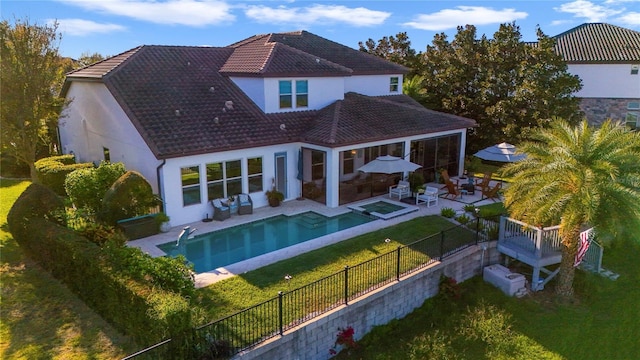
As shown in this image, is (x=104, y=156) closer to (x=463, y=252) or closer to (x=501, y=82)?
(x=463, y=252)

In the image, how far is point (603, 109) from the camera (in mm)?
36875

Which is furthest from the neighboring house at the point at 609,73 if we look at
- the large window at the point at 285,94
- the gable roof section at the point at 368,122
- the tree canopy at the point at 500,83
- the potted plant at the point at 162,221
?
the potted plant at the point at 162,221

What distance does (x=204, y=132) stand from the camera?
59.4 feet

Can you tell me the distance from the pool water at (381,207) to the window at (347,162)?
2.41 metres

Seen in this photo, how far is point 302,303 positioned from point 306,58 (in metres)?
14.6

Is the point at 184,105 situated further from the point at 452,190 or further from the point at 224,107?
the point at 452,190

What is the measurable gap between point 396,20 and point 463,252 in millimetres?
23114

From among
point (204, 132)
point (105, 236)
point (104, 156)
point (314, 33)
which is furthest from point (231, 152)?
point (314, 33)

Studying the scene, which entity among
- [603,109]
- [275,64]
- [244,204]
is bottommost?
[244,204]

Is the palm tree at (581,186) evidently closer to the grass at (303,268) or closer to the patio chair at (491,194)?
the grass at (303,268)

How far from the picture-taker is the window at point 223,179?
18094 mm

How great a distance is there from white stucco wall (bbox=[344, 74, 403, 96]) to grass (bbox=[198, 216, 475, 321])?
472 inches

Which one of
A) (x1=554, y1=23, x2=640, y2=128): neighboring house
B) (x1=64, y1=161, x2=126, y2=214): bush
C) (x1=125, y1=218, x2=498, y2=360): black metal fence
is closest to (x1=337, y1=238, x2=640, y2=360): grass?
(x1=125, y1=218, x2=498, y2=360): black metal fence

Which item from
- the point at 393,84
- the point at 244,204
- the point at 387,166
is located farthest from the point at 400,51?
the point at 244,204
